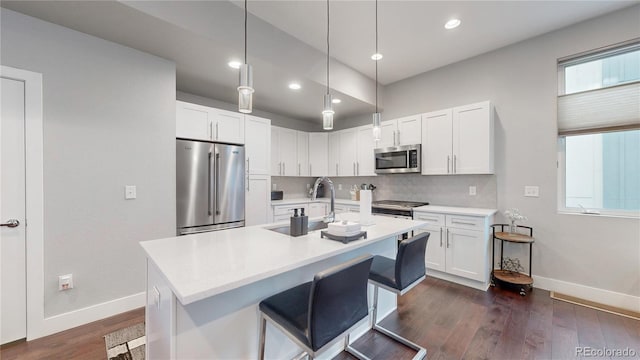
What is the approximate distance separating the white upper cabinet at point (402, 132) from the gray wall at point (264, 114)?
1925 mm

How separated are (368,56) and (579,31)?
2317mm

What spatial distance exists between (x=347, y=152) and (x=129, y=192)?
11.1ft

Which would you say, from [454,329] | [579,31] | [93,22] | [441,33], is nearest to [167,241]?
[93,22]

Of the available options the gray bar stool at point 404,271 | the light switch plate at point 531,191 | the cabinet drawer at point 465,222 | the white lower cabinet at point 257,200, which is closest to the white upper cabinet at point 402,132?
the cabinet drawer at point 465,222

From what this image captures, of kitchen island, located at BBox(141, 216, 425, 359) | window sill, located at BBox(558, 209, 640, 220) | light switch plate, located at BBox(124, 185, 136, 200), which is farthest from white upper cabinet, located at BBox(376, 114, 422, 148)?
light switch plate, located at BBox(124, 185, 136, 200)

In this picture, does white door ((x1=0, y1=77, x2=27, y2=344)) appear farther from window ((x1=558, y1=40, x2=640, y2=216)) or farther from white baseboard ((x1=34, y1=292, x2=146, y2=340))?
window ((x1=558, y1=40, x2=640, y2=216))

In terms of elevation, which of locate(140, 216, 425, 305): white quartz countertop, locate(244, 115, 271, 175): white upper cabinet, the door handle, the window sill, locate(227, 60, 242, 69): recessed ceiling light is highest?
locate(227, 60, 242, 69): recessed ceiling light

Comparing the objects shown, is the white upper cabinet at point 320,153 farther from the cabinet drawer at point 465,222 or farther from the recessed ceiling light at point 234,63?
the cabinet drawer at point 465,222

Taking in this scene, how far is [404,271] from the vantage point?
1.69m

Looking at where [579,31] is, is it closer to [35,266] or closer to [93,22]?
[93,22]

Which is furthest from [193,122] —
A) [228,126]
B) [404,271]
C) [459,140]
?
[459,140]

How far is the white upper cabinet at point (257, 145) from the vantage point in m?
3.59

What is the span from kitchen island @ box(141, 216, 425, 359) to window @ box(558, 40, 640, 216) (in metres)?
2.77

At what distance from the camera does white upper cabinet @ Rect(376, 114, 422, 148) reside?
3773 millimetres
